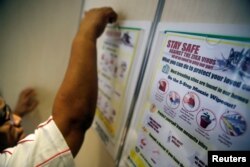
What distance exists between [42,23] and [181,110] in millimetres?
1050

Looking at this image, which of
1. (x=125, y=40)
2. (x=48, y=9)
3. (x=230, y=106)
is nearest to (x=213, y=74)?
(x=230, y=106)

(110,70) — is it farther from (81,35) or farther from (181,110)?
(181,110)

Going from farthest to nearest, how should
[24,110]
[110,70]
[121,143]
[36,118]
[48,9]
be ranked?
[36,118], [24,110], [48,9], [110,70], [121,143]

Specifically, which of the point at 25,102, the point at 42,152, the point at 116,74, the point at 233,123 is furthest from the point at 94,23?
the point at 25,102

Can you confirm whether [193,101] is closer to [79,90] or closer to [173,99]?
[173,99]

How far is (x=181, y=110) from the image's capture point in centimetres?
57

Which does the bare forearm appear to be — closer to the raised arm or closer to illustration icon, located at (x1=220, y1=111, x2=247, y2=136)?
the raised arm

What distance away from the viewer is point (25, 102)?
4.41 feet

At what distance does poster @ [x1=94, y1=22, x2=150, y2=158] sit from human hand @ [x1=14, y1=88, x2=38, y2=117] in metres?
0.52

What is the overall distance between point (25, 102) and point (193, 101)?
1150 mm

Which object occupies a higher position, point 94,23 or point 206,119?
point 94,23

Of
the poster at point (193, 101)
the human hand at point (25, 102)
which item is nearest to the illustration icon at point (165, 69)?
the poster at point (193, 101)

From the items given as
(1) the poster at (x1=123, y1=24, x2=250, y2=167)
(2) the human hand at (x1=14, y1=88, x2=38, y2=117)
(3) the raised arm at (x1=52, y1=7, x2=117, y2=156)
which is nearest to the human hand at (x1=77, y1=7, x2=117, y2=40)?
(3) the raised arm at (x1=52, y1=7, x2=117, y2=156)

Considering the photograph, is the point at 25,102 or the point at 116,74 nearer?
the point at 116,74
